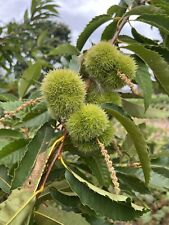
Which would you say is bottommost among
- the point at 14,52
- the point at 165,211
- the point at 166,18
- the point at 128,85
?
the point at 165,211

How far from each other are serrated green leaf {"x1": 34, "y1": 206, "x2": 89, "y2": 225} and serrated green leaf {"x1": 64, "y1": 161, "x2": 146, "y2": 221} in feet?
0.17

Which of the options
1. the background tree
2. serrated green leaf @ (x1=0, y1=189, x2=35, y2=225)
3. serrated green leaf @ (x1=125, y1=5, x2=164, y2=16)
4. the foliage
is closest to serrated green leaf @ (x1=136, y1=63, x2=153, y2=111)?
the foliage

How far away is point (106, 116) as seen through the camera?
941mm

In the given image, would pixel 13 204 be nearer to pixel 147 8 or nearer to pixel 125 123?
pixel 125 123

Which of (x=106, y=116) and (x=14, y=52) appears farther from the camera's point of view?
Answer: (x=14, y=52)

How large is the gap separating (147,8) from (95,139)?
0.36 meters

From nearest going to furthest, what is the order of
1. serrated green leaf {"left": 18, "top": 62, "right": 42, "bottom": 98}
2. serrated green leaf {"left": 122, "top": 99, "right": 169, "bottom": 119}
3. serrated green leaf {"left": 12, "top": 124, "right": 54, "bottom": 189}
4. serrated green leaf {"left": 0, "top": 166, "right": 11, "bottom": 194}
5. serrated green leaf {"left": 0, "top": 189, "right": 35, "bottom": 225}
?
serrated green leaf {"left": 0, "top": 189, "right": 35, "bottom": 225}
serrated green leaf {"left": 12, "top": 124, "right": 54, "bottom": 189}
serrated green leaf {"left": 0, "top": 166, "right": 11, "bottom": 194}
serrated green leaf {"left": 122, "top": 99, "right": 169, "bottom": 119}
serrated green leaf {"left": 18, "top": 62, "right": 42, "bottom": 98}

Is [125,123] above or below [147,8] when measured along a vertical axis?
below

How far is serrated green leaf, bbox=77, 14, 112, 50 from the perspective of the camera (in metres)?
1.16

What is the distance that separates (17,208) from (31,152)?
5.5 inches

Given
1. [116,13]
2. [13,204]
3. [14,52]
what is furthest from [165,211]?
[13,204]

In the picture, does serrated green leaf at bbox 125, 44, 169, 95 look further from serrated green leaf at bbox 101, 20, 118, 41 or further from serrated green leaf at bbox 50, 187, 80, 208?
serrated green leaf at bbox 50, 187, 80, 208

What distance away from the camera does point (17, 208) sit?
83cm

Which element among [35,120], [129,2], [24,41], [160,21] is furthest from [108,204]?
[24,41]
